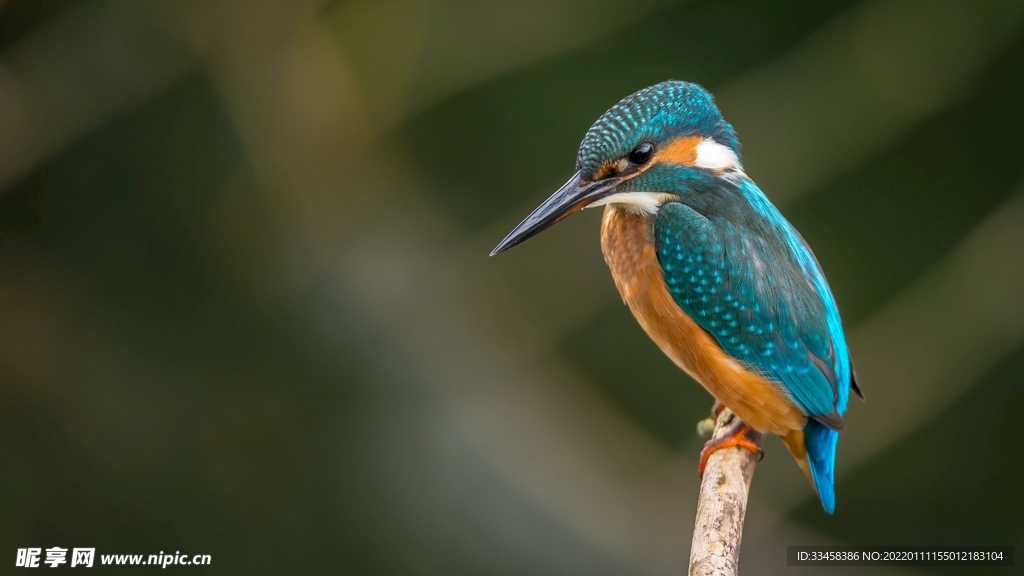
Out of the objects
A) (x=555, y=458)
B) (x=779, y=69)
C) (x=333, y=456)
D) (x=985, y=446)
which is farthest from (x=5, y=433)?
(x=985, y=446)

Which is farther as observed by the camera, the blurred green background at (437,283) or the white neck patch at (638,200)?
the blurred green background at (437,283)

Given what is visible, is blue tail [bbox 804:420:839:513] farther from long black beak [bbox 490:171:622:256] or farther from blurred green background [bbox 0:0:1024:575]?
blurred green background [bbox 0:0:1024:575]

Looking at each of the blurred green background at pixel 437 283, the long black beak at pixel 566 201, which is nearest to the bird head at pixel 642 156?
the long black beak at pixel 566 201

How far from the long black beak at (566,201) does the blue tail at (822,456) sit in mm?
719

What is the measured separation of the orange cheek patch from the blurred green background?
1292 millimetres

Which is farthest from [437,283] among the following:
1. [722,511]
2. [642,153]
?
[722,511]

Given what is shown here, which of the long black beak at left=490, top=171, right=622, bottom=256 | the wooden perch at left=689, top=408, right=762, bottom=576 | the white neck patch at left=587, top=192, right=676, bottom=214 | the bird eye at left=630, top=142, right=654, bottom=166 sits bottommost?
the wooden perch at left=689, top=408, right=762, bottom=576

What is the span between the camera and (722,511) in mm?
1751

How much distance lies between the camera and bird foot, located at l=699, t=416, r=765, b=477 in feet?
6.98

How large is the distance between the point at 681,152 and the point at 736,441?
67 centimetres

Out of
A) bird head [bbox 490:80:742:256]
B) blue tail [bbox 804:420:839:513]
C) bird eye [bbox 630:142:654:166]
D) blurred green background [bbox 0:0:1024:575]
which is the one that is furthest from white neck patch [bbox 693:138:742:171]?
blurred green background [bbox 0:0:1024:575]

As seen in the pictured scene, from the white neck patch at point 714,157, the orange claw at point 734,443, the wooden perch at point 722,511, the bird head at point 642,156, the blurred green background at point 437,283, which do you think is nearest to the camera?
the wooden perch at point 722,511

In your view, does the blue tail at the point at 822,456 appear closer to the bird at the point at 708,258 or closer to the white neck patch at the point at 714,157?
the bird at the point at 708,258

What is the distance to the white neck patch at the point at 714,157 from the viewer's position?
77.9 inches
